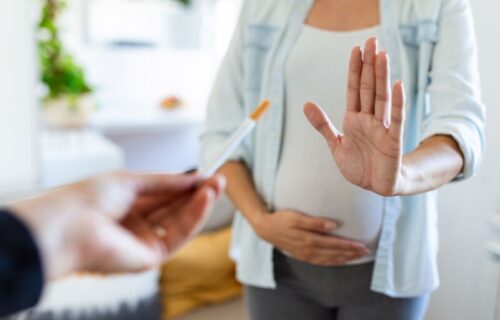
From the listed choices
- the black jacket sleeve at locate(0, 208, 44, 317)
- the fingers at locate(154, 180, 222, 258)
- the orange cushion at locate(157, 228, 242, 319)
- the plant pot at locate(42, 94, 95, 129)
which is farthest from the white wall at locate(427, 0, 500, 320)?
the plant pot at locate(42, 94, 95, 129)

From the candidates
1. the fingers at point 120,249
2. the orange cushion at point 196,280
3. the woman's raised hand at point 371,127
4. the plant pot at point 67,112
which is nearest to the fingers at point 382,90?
the woman's raised hand at point 371,127

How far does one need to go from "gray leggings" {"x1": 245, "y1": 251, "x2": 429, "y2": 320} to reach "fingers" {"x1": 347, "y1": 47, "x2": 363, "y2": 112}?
0.24 metres

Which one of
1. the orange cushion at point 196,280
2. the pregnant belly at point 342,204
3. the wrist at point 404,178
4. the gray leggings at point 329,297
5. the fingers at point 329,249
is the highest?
the wrist at point 404,178

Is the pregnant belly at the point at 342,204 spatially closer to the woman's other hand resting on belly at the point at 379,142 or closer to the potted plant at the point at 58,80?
the woman's other hand resting on belly at the point at 379,142

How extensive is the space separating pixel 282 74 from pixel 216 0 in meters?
1.65

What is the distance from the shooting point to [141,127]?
76.5 inches

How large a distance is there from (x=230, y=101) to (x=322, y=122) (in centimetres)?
23

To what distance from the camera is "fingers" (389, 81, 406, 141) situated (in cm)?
38

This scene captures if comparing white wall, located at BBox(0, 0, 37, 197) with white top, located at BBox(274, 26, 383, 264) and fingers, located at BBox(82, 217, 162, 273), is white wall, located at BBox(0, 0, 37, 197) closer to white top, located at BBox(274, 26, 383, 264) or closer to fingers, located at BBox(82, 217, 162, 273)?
white top, located at BBox(274, 26, 383, 264)

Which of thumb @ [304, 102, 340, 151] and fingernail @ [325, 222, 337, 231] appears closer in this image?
thumb @ [304, 102, 340, 151]

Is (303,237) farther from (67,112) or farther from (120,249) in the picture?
(67,112)

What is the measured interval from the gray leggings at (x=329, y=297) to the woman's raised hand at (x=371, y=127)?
18cm

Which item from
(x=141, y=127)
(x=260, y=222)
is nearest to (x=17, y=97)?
(x=141, y=127)

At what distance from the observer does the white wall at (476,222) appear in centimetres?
51
